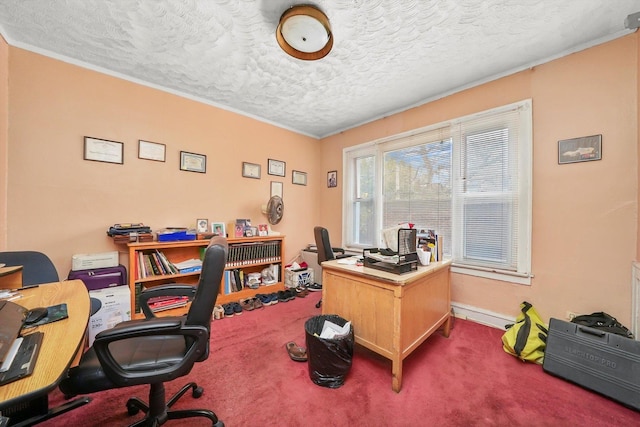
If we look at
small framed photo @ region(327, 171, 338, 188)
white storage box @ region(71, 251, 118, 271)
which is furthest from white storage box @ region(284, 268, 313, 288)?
white storage box @ region(71, 251, 118, 271)

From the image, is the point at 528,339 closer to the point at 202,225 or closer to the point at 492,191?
the point at 492,191

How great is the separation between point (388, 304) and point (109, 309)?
2.37 metres

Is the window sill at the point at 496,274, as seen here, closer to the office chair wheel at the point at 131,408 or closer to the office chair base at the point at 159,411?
the office chair base at the point at 159,411

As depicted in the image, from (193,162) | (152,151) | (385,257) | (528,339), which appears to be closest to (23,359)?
(385,257)

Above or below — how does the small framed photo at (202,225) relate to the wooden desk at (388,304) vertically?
above

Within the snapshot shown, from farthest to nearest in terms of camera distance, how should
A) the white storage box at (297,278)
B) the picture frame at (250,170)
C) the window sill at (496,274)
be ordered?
the white storage box at (297,278)
the picture frame at (250,170)
the window sill at (496,274)

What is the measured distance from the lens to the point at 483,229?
256 cm

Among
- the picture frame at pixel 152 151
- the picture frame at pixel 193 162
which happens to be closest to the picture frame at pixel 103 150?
the picture frame at pixel 152 151

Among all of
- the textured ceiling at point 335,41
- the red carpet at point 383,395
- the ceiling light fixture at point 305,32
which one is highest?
the textured ceiling at point 335,41

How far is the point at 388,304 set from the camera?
164 cm

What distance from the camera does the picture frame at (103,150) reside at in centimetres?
232

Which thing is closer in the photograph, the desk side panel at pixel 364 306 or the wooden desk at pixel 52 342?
the wooden desk at pixel 52 342

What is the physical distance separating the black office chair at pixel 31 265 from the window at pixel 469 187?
3.54 m

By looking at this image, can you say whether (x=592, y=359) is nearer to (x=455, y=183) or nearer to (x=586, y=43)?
(x=455, y=183)
